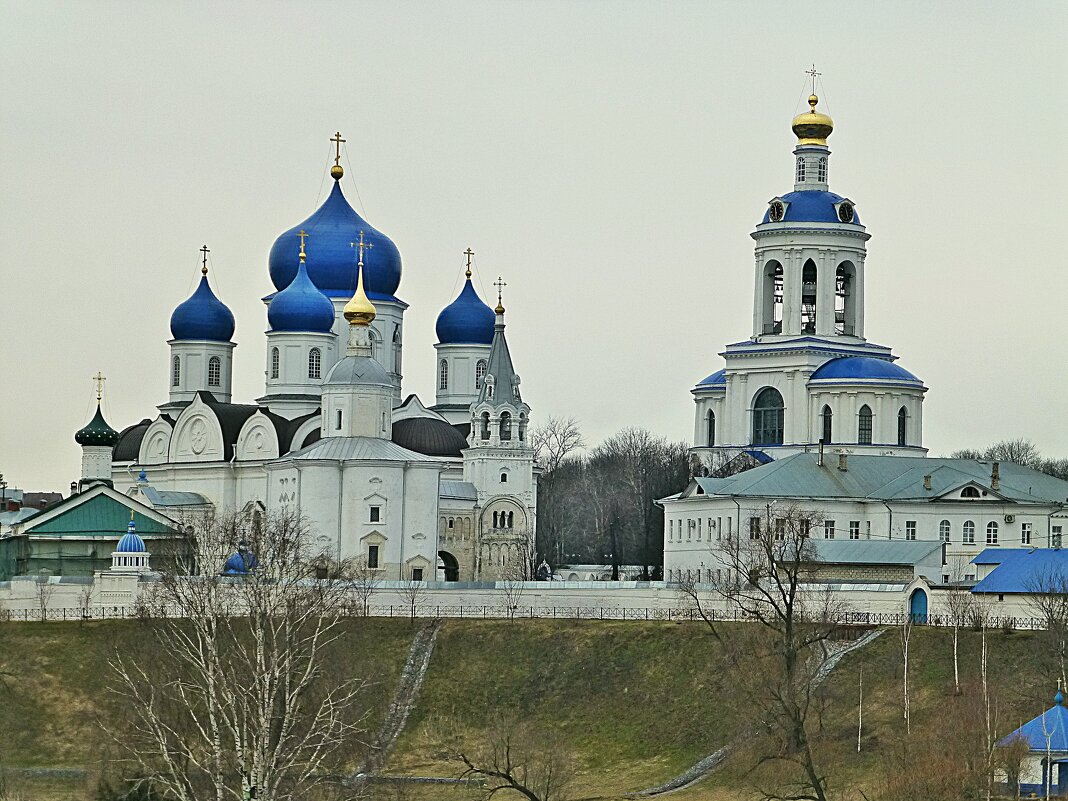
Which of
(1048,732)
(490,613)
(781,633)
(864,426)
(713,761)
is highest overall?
(864,426)

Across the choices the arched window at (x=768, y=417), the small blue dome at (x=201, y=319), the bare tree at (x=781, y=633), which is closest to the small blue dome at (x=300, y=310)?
the small blue dome at (x=201, y=319)

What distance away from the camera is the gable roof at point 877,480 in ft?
186

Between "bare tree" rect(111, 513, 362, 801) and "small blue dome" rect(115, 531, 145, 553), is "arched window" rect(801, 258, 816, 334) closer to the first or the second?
"bare tree" rect(111, 513, 362, 801)

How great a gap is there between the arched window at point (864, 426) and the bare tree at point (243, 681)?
1447 centimetres

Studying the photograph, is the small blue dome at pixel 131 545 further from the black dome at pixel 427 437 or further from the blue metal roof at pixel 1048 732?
the blue metal roof at pixel 1048 732

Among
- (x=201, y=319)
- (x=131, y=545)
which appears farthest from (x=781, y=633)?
(x=201, y=319)

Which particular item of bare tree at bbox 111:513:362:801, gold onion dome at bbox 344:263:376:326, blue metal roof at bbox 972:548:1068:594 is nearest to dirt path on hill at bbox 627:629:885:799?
blue metal roof at bbox 972:548:1068:594

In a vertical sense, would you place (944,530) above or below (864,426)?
below

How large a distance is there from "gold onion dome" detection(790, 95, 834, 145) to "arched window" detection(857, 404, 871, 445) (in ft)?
24.2

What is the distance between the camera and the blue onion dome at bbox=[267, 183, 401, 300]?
65.8 meters

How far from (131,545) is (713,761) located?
16990mm

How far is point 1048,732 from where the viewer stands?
114 feet

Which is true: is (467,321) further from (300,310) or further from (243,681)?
(243,681)

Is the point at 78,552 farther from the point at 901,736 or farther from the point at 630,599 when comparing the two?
the point at 901,736
